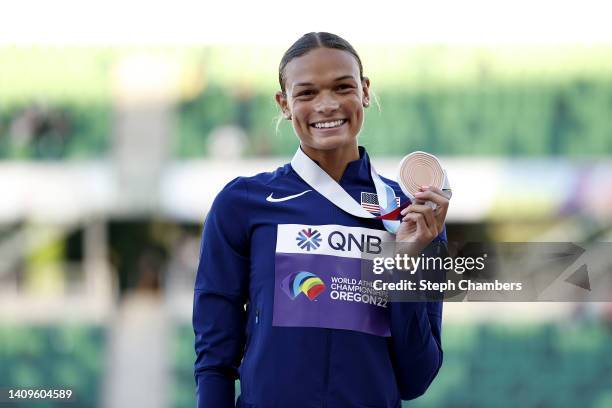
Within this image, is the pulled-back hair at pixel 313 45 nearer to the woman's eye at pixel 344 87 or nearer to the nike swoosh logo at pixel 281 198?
the woman's eye at pixel 344 87

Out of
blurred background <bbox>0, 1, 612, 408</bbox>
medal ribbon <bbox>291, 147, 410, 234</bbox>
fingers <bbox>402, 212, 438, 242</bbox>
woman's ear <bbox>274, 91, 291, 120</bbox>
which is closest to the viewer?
fingers <bbox>402, 212, 438, 242</bbox>

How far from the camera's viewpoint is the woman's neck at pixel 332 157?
178cm

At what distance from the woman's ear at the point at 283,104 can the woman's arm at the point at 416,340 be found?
37cm

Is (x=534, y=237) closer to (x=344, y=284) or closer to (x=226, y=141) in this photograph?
(x=226, y=141)

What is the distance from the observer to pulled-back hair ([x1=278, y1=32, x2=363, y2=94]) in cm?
176

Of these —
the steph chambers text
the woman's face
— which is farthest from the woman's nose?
the steph chambers text

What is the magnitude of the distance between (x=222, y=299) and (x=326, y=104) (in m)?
0.39

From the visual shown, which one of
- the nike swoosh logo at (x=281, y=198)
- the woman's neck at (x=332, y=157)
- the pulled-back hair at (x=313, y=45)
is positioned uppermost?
the pulled-back hair at (x=313, y=45)

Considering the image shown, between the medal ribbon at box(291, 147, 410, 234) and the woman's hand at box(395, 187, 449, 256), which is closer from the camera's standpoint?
the woman's hand at box(395, 187, 449, 256)

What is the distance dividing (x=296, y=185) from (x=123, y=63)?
20.7 ft

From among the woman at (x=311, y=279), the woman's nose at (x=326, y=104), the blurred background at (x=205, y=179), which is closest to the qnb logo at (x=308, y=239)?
the woman at (x=311, y=279)

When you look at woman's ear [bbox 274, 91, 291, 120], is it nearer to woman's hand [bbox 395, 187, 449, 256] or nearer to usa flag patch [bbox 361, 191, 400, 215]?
usa flag patch [bbox 361, 191, 400, 215]

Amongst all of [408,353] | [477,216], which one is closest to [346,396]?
[408,353]

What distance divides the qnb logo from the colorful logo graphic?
0.15 ft
